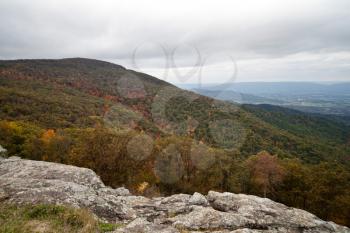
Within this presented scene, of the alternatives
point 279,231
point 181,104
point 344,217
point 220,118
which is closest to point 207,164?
point 344,217

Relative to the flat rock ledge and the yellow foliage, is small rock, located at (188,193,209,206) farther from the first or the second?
the yellow foliage

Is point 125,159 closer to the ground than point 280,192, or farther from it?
farther from it

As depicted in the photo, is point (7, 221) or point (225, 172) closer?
point (7, 221)

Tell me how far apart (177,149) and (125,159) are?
49.5ft

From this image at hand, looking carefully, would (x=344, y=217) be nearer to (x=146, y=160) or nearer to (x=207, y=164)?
(x=207, y=164)

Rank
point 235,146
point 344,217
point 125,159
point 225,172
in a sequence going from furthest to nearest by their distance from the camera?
point 235,146, point 225,172, point 344,217, point 125,159

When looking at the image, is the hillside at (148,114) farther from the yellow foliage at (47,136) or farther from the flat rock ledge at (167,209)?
the flat rock ledge at (167,209)

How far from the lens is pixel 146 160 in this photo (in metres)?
43.4

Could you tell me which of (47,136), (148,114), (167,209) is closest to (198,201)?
(167,209)

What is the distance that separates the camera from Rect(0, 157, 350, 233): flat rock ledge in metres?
12.7

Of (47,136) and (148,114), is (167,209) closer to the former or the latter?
(47,136)

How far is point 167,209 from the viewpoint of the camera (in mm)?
15492

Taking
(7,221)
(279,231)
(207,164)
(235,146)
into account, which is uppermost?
(7,221)

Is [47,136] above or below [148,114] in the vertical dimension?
above
